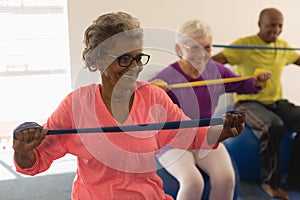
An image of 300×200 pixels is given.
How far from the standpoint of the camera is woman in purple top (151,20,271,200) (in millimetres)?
2158

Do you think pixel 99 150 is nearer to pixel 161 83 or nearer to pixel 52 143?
pixel 52 143

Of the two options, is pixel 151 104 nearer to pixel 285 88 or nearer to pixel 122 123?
pixel 122 123

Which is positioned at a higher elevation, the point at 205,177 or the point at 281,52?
the point at 281,52

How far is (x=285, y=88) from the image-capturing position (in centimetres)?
383

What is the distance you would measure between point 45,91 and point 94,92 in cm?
203

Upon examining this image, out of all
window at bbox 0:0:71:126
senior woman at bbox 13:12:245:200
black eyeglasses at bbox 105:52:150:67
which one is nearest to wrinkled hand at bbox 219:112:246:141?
senior woman at bbox 13:12:245:200

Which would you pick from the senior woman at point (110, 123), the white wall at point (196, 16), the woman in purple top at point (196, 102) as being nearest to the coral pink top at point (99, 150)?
the senior woman at point (110, 123)

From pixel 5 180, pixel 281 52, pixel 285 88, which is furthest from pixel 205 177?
pixel 285 88

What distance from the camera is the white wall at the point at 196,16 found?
3252 mm

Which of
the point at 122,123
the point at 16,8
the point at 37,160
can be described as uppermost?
the point at 16,8

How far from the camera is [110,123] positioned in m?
1.50

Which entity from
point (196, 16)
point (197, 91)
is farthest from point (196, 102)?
point (196, 16)

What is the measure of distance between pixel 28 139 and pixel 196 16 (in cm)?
245

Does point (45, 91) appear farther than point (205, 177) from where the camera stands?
Yes
